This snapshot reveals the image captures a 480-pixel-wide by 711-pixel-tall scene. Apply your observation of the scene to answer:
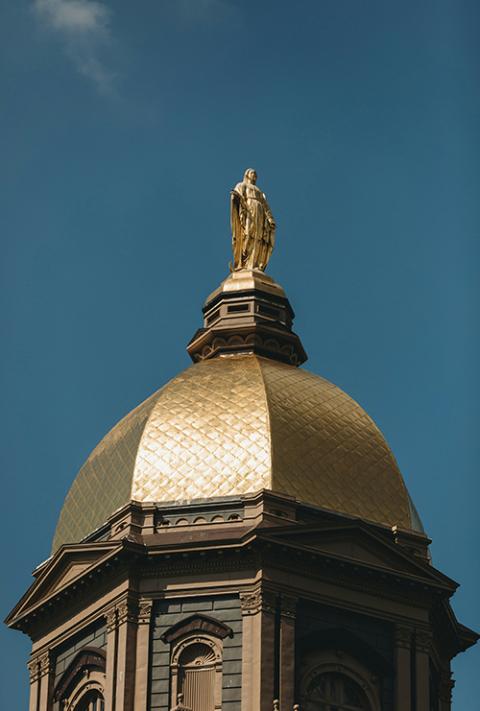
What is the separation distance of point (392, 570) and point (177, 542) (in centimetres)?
658

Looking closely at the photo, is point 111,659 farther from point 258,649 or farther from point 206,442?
point 206,442

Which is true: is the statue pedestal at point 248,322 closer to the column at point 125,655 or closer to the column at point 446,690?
the column at point 446,690

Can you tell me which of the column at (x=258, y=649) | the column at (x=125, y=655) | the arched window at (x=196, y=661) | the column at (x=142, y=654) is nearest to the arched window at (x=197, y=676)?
→ the arched window at (x=196, y=661)

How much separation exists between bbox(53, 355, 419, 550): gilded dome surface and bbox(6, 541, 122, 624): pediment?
1688 mm

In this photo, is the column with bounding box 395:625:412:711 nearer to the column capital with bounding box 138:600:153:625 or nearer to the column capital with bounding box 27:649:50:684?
the column capital with bounding box 138:600:153:625

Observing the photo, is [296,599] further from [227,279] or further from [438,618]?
[227,279]

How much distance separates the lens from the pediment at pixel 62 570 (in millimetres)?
98125

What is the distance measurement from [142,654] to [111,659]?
102cm

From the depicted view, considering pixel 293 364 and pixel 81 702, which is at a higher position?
pixel 293 364

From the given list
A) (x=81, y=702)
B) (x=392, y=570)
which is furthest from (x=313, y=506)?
(x=81, y=702)

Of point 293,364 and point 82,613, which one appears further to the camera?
point 293,364

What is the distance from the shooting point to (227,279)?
358ft

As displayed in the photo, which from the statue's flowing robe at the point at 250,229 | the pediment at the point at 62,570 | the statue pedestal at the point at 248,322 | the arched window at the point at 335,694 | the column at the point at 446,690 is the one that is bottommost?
the arched window at the point at 335,694

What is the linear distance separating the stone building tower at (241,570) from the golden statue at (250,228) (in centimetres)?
725
